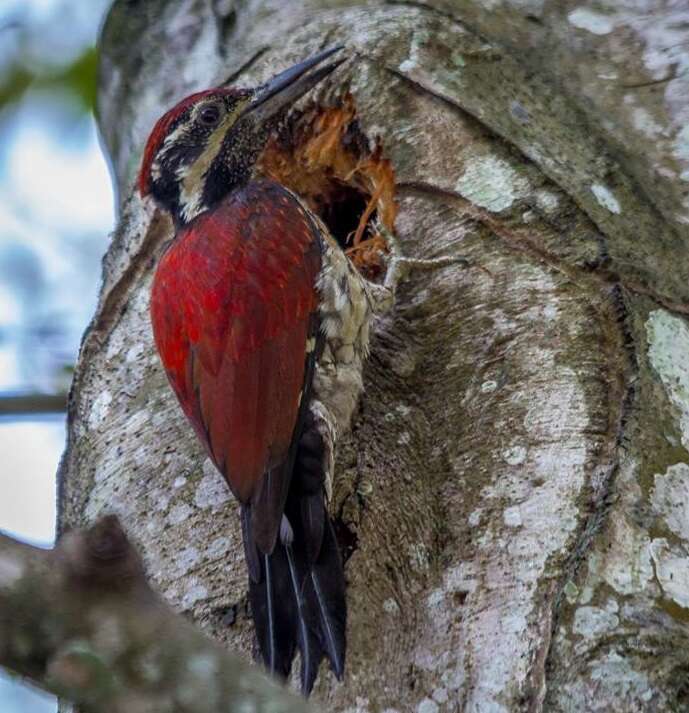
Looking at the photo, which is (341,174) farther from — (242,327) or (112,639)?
(112,639)

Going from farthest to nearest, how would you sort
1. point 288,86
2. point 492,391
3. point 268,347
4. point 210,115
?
1. point 210,115
2. point 288,86
3. point 268,347
4. point 492,391

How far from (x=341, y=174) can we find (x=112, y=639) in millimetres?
2470

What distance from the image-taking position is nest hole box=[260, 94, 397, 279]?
340 cm

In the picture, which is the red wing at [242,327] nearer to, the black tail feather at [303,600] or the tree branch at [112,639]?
the black tail feather at [303,600]

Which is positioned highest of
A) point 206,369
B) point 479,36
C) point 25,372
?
point 479,36

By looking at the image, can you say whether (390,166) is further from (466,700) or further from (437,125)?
(466,700)

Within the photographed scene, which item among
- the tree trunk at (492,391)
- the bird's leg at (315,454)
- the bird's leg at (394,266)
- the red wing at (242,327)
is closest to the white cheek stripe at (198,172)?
the tree trunk at (492,391)

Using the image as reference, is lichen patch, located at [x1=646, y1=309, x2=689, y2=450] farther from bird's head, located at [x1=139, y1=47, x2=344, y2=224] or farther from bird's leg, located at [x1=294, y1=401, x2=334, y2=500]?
bird's head, located at [x1=139, y1=47, x2=344, y2=224]

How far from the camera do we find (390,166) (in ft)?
10.9

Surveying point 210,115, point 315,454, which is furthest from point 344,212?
point 315,454

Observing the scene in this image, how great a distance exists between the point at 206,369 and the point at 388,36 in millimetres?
1091

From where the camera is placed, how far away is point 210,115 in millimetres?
3814

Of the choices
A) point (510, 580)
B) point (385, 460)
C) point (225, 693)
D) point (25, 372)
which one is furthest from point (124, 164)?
point (225, 693)

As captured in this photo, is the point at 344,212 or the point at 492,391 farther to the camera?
the point at 344,212
